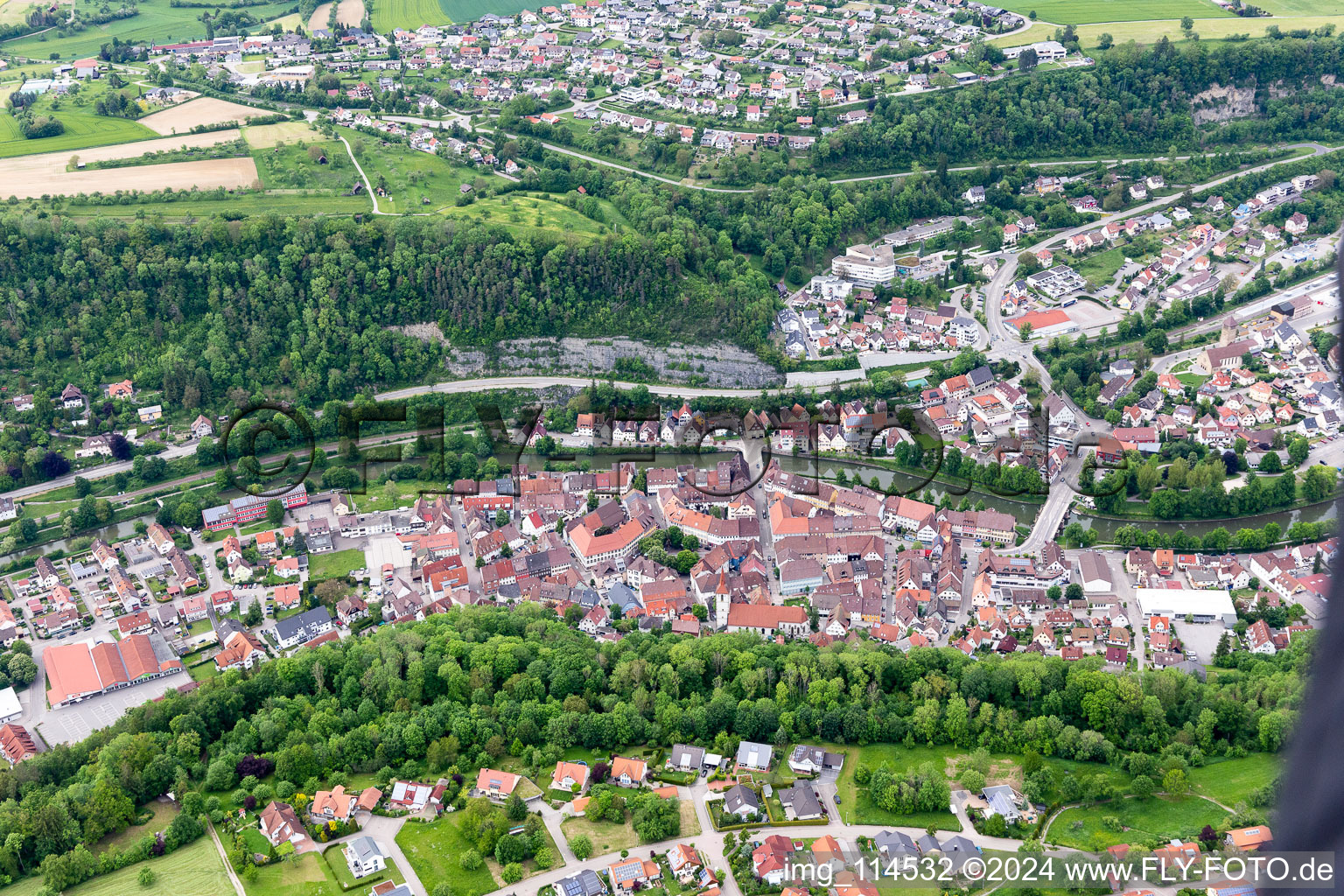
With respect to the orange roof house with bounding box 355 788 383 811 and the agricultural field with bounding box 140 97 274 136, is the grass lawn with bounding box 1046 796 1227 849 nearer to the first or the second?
the orange roof house with bounding box 355 788 383 811

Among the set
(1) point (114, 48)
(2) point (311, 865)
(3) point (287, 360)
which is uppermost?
(1) point (114, 48)

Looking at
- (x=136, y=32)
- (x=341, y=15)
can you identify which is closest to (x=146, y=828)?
(x=136, y=32)

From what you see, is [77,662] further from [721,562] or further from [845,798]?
[845,798]

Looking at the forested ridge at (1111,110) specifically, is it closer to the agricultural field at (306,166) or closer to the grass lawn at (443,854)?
the agricultural field at (306,166)

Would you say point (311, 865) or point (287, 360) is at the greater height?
point (287, 360)

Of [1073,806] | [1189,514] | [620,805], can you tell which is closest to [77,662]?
[620,805]
